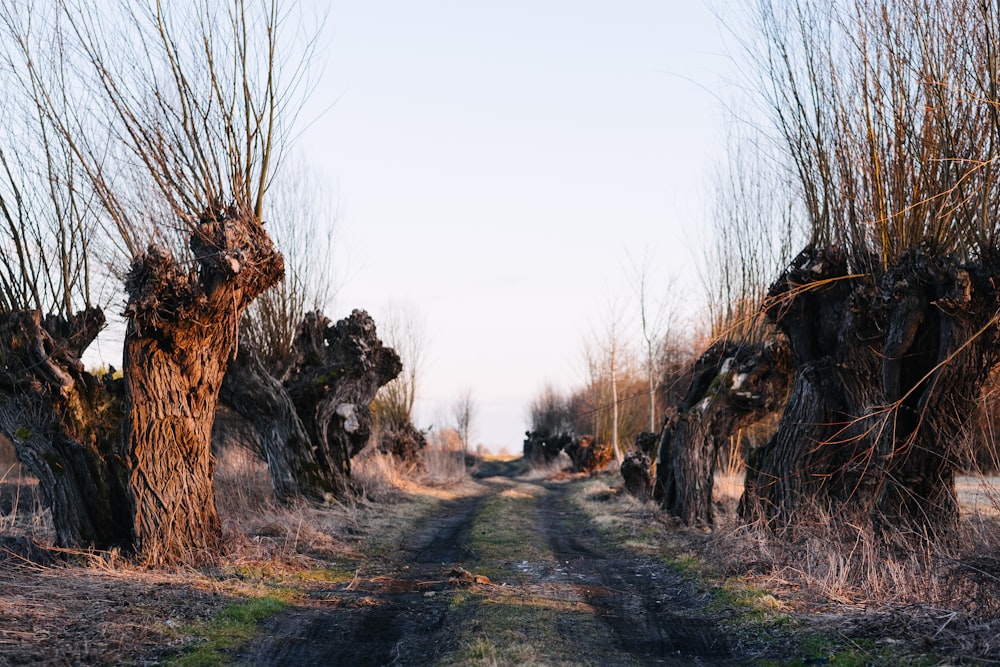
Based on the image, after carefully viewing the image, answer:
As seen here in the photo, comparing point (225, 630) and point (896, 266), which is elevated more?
point (896, 266)

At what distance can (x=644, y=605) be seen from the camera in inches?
313

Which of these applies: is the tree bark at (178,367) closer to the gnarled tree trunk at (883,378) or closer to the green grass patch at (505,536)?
the green grass patch at (505,536)

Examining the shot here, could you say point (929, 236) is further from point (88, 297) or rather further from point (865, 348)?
point (88, 297)

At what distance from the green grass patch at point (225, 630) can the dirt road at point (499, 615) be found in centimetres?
12

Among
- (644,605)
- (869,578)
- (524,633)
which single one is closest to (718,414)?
(644,605)

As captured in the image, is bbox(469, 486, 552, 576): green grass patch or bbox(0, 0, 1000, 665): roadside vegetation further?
bbox(469, 486, 552, 576): green grass patch

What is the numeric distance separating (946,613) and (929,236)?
4.79 m

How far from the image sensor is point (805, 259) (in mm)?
10742

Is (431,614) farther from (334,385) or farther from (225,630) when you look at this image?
(334,385)

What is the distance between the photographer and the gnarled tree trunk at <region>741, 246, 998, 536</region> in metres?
8.79

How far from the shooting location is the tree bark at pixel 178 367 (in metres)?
8.94

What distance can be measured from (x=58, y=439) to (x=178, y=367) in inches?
59.2

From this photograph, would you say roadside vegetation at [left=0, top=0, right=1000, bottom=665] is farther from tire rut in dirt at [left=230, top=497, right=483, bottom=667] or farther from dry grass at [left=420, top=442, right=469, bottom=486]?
dry grass at [left=420, top=442, right=469, bottom=486]

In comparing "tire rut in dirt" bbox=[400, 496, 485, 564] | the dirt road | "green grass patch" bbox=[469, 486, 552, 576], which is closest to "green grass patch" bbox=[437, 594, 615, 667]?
the dirt road
